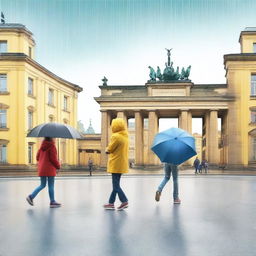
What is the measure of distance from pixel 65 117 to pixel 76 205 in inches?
1512

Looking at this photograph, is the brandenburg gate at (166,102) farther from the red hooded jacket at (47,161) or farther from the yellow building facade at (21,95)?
the red hooded jacket at (47,161)

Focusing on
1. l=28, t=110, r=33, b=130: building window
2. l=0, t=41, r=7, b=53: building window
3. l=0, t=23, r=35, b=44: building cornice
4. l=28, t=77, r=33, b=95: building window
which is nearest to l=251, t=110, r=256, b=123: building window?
l=28, t=110, r=33, b=130: building window

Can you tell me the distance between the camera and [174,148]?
993 cm

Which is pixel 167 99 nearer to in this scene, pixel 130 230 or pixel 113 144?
pixel 113 144

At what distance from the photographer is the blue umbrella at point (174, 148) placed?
9930 millimetres

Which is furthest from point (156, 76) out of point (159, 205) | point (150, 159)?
point (159, 205)

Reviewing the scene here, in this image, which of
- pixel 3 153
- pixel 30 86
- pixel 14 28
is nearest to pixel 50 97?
pixel 30 86

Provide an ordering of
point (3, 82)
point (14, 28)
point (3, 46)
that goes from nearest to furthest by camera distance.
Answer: point (3, 82)
point (14, 28)
point (3, 46)

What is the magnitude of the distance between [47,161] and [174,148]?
134 inches

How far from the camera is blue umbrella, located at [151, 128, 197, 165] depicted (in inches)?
391

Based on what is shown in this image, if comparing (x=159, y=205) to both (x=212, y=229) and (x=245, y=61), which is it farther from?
(x=245, y=61)

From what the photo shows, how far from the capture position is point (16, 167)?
1467 inches

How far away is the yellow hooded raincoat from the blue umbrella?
1.10 metres

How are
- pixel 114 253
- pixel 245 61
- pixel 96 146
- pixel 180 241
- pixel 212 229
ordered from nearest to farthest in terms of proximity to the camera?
1. pixel 114 253
2. pixel 180 241
3. pixel 212 229
4. pixel 245 61
5. pixel 96 146
